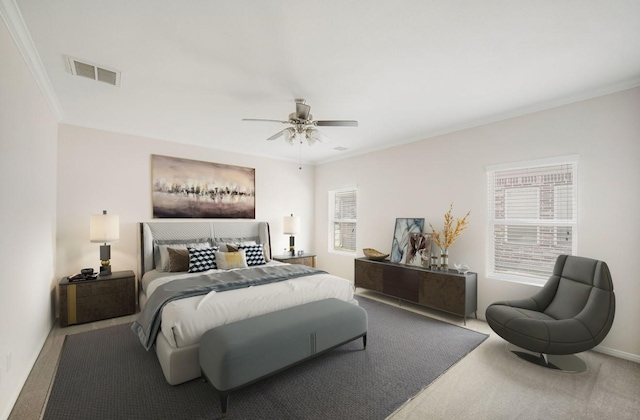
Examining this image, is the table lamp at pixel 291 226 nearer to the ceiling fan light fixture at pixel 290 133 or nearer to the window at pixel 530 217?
the ceiling fan light fixture at pixel 290 133

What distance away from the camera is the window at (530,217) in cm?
315

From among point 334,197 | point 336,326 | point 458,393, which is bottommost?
point 458,393

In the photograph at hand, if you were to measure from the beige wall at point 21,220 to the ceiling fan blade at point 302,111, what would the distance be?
85.2 inches

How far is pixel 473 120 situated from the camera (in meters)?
3.77

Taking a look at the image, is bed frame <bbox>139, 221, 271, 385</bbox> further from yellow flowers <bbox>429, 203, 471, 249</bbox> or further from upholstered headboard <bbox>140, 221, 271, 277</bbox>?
yellow flowers <bbox>429, 203, 471, 249</bbox>

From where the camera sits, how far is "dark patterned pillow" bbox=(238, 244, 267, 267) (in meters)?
4.29

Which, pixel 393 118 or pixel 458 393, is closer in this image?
pixel 458 393

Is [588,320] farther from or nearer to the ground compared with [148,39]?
nearer to the ground

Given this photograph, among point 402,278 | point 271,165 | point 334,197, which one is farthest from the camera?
point 334,197

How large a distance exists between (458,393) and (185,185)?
458 cm

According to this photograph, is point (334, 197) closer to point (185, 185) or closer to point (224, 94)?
point (185, 185)

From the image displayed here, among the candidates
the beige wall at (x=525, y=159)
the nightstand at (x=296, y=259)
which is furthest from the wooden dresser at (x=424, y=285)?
the nightstand at (x=296, y=259)

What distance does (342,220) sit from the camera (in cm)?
598

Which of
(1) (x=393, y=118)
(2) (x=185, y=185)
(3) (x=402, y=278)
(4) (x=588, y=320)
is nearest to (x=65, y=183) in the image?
(2) (x=185, y=185)
